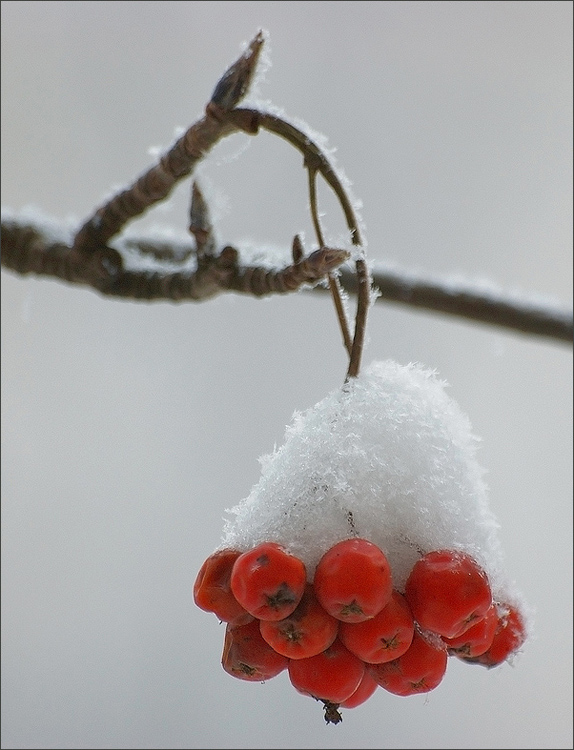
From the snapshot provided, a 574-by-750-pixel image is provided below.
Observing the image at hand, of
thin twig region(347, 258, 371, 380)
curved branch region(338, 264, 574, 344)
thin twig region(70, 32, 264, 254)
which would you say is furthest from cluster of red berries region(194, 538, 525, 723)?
curved branch region(338, 264, 574, 344)

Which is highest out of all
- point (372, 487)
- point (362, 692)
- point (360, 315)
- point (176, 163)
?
point (176, 163)

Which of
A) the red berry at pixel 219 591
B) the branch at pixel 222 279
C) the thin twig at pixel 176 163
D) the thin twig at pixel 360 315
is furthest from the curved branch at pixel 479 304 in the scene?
the red berry at pixel 219 591

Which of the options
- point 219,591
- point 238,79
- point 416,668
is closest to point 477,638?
point 416,668

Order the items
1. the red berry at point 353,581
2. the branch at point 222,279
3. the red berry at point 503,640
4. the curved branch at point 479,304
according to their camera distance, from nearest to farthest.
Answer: the red berry at point 353,581
the red berry at point 503,640
the branch at point 222,279
the curved branch at point 479,304

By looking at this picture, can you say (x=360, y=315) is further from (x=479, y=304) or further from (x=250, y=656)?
(x=479, y=304)

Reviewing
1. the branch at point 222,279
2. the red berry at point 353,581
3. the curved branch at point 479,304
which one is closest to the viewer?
the red berry at point 353,581

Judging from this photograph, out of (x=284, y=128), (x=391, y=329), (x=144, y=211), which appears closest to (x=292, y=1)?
(x=391, y=329)

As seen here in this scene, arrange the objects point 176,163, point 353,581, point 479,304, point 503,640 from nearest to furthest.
A: point 353,581
point 503,640
point 176,163
point 479,304

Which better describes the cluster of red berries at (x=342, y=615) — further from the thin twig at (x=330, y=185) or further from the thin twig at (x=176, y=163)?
the thin twig at (x=176, y=163)

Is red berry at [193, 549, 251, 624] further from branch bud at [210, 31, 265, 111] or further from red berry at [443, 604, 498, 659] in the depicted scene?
branch bud at [210, 31, 265, 111]
